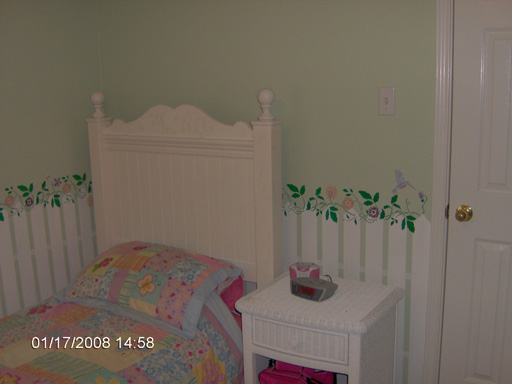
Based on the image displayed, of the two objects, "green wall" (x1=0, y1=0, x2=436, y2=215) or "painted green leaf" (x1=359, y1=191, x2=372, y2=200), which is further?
"painted green leaf" (x1=359, y1=191, x2=372, y2=200)

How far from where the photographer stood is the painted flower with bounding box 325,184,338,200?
2258 mm

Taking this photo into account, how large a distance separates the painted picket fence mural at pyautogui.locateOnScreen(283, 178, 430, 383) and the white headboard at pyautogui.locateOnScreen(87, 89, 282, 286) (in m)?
0.13

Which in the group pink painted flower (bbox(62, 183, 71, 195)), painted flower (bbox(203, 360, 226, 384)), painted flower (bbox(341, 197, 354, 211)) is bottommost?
painted flower (bbox(203, 360, 226, 384))

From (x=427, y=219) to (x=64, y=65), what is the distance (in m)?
1.79

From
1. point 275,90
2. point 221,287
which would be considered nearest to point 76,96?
point 275,90

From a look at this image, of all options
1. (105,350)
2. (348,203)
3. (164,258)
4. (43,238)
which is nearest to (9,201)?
(43,238)

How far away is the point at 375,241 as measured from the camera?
2.21 meters

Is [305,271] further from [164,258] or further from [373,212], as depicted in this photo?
[164,258]

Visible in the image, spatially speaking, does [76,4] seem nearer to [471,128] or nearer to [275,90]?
[275,90]

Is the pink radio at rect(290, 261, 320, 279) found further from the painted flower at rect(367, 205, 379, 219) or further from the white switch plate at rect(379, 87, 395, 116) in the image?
the white switch plate at rect(379, 87, 395, 116)

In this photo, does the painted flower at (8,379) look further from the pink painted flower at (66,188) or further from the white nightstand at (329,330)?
the pink painted flower at (66,188)

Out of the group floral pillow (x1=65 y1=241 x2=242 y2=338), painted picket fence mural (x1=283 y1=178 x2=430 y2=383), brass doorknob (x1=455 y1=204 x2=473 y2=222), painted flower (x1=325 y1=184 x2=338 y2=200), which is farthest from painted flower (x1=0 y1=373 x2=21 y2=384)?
brass doorknob (x1=455 y1=204 x2=473 y2=222)

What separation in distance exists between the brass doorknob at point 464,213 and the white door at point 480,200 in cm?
2

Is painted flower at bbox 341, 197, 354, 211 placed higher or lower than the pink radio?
higher
